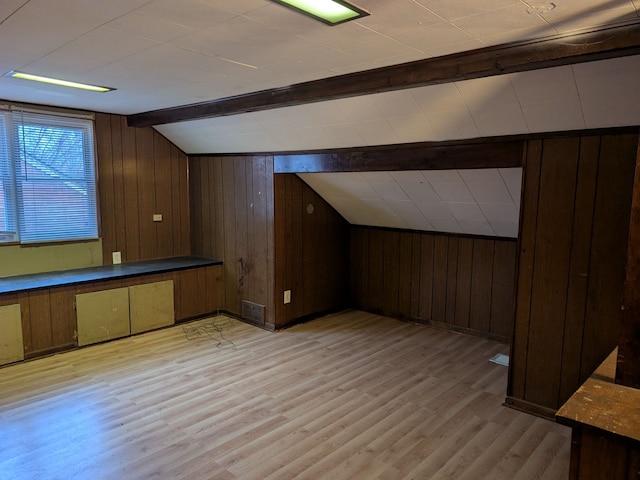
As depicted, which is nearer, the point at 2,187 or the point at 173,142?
the point at 2,187

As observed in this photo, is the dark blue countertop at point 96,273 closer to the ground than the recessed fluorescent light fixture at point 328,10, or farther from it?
closer to the ground

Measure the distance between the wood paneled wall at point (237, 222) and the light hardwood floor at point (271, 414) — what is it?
686 millimetres

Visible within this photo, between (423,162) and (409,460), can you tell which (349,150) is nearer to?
(423,162)

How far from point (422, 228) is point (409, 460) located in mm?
2636

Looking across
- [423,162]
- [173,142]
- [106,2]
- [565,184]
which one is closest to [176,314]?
[173,142]

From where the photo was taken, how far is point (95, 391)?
3.21m

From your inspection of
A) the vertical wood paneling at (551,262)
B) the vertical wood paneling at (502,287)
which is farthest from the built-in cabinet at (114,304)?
the vertical wood paneling at (551,262)

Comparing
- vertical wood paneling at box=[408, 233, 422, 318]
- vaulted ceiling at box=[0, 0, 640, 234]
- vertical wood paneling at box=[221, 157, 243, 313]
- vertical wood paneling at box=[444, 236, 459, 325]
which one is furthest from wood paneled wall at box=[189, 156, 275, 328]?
vertical wood paneling at box=[444, 236, 459, 325]

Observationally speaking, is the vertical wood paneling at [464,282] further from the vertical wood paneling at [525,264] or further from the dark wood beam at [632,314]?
the dark wood beam at [632,314]

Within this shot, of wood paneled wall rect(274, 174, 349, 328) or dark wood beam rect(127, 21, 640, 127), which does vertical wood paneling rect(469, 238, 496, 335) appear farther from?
dark wood beam rect(127, 21, 640, 127)

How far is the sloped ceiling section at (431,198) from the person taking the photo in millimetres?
3475

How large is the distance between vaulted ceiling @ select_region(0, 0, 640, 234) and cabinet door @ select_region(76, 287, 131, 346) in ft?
5.92

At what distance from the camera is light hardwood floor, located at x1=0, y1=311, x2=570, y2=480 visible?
2.38 metres

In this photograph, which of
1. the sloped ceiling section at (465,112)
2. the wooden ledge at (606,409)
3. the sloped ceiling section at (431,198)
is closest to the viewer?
the wooden ledge at (606,409)
